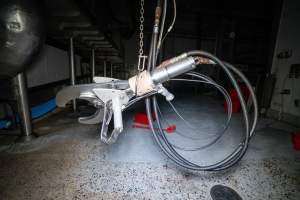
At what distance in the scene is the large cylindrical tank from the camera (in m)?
0.99

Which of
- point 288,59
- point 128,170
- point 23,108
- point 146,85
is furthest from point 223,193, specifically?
point 288,59

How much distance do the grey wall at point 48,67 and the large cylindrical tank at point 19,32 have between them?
140cm

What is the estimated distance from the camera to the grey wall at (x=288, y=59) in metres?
2.52

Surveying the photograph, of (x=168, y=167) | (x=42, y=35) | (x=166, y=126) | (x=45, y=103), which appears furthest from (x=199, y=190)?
(x=45, y=103)

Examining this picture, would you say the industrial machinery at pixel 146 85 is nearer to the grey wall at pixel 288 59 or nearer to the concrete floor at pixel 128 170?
the concrete floor at pixel 128 170

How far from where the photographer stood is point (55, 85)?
296 centimetres

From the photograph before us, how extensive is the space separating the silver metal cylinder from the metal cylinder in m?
1.50

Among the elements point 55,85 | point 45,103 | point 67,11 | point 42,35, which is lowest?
point 45,103

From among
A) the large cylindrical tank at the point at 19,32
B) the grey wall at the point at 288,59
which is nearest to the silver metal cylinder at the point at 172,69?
the large cylindrical tank at the point at 19,32

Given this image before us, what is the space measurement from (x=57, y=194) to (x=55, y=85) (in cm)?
244

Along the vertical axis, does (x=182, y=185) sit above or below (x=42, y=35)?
below

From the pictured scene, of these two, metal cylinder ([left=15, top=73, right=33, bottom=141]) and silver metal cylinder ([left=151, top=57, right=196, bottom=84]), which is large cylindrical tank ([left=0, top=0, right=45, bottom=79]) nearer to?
metal cylinder ([left=15, top=73, right=33, bottom=141])

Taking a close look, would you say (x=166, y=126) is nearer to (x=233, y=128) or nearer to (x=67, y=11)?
(x=233, y=128)

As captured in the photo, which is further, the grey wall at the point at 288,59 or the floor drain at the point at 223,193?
the grey wall at the point at 288,59
